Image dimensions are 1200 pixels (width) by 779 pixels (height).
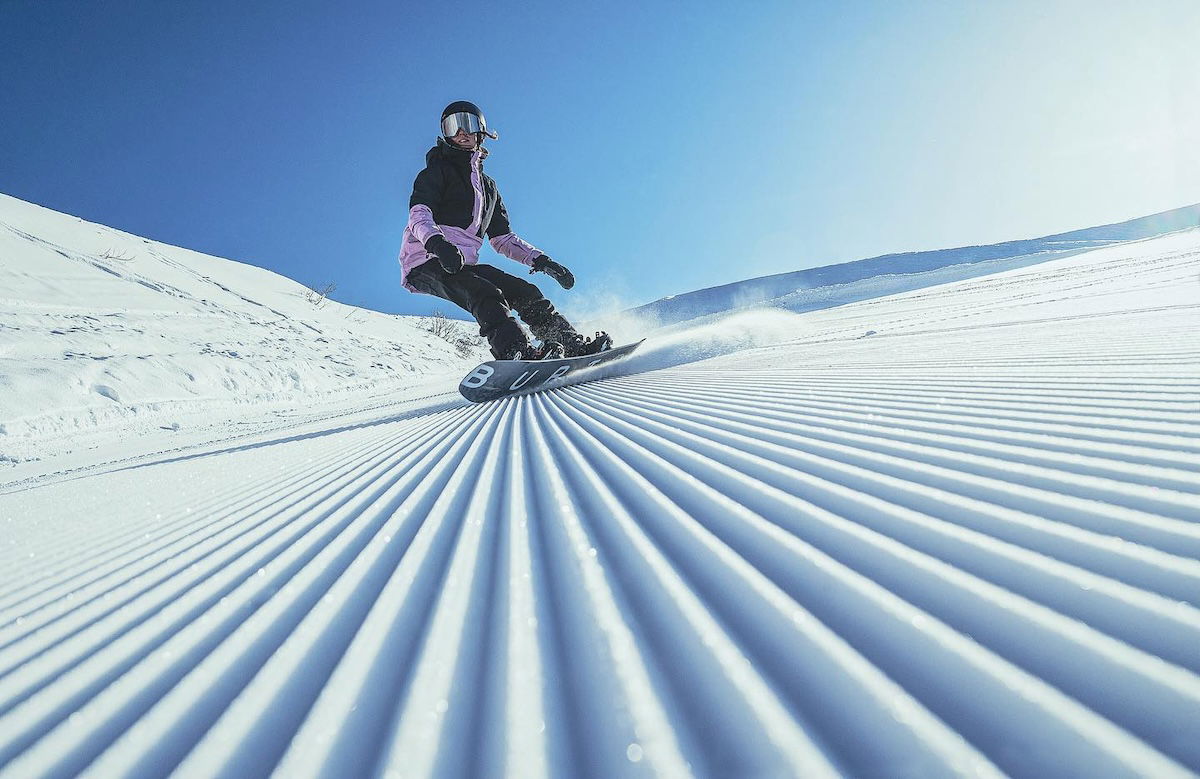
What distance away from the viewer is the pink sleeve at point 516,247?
13.5 feet

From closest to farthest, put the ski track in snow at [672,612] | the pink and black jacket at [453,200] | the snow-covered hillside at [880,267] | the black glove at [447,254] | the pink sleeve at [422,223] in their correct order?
the ski track in snow at [672,612]
the black glove at [447,254]
the pink sleeve at [422,223]
the pink and black jacket at [453,200]
the snow-covered hillside at [880,267]

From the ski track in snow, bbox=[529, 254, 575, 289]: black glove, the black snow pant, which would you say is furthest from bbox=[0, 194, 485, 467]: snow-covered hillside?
the ski track in snow

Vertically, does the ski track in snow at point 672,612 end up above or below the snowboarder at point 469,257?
below

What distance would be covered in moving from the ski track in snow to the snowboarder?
2170mm

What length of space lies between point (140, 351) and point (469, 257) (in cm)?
300

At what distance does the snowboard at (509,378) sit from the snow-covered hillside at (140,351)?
159 cm

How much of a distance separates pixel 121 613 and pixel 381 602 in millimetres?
378

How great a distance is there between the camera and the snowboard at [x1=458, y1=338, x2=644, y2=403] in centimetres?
266

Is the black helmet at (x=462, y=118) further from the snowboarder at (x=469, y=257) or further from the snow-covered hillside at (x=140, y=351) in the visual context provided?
the snow-covered hillside at (x=140, y=351)

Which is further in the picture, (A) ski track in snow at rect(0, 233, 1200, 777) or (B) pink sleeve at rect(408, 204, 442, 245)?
(B) pink sleeve at rect(408, 204, 442, 245)

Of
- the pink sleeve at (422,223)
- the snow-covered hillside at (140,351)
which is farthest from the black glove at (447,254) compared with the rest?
the snow-covered hillside at (140,351)

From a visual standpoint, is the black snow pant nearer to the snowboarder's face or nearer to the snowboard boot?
the snowboard boot

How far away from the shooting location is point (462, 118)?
3.45 meters

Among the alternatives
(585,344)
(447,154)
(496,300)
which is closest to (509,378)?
(496,300)
